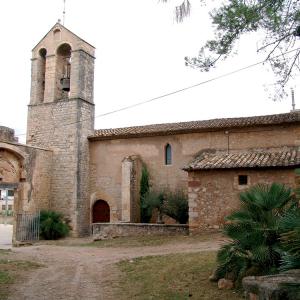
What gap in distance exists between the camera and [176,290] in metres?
7.44

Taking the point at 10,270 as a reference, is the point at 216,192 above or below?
above

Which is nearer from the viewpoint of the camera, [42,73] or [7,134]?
[7,134]

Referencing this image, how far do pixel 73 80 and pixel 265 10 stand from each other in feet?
50.2

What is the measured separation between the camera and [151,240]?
15.6 m

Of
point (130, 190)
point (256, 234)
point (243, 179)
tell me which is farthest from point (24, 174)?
point (256, 234)

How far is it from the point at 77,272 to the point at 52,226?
34.0ft

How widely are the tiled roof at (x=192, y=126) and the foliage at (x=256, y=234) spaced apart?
36.6ft

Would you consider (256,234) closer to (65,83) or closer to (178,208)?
(178,208)

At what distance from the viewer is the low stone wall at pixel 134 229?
1631cm

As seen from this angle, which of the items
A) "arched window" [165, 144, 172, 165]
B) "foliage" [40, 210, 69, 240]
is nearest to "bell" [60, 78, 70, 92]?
"arched window" [165, 144, 172, 165]

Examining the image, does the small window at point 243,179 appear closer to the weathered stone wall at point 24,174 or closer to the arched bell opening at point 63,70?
the weathered stone wall at point 24,174

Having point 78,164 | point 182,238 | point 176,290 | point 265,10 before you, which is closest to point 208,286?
point 176,290

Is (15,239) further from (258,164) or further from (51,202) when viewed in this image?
(258,164)

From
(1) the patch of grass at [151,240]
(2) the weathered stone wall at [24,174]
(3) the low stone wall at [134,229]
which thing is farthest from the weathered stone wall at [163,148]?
(1) the patch of grass at [151,240]
